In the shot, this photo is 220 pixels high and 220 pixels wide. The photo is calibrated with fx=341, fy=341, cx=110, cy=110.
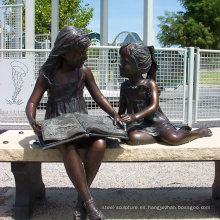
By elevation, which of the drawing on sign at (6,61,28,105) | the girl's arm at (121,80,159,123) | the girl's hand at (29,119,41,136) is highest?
the drawing on sign at (6,61,28,105)

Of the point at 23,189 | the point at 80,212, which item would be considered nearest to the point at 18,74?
the point at 23,189

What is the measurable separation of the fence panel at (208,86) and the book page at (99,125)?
3.78m

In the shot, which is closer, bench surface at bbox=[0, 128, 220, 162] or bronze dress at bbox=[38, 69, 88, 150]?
bench surface at bbox=[0, 128, 220, 162]

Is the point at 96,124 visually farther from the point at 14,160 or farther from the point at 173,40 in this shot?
the point at 173,40

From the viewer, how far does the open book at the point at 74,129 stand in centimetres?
266

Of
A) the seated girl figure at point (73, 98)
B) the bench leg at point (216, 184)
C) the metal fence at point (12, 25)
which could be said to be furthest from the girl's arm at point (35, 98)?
the metal fence at point (12, 25)

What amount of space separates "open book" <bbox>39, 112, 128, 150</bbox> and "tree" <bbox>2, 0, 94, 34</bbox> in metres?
22.5

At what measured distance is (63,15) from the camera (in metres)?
24.9

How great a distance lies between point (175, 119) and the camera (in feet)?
20.7

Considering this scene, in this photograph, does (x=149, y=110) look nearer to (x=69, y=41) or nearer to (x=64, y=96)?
(x=64, y=96)

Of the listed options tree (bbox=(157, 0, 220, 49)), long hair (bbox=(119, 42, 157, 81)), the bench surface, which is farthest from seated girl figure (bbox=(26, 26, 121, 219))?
tree (bbox=(157, 0, 220, 49))

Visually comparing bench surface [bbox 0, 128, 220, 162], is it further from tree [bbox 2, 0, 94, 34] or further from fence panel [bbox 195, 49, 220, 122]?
tree [bbox 2, 0, 94, 34]

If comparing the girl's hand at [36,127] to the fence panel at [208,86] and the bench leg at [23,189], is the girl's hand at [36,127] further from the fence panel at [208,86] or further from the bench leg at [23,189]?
the fence panel at [208,86]

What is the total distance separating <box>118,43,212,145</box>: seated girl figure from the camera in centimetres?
312
